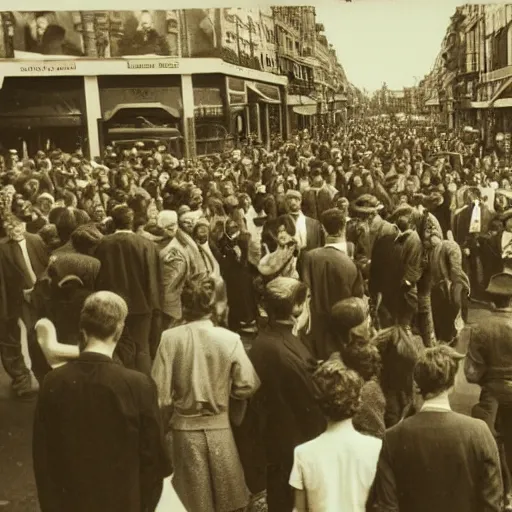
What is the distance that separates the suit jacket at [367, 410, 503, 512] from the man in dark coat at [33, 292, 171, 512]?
0.81 meters

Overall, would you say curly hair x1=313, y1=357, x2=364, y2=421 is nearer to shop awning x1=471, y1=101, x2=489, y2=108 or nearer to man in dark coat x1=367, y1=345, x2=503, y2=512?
man in dark coat x1=367, y1=345, x2=503, y2=512

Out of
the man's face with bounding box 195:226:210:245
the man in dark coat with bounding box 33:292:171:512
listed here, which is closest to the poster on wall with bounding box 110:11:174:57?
the man's face with bounding box 195:226:210:245

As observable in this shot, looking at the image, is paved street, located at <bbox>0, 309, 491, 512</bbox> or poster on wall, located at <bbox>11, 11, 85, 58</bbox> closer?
paved street, located at <bbox>0, 309, 491, 512</bbox>

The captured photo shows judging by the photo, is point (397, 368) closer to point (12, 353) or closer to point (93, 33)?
point (12, 353)

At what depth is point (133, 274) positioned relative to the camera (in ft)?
12.5

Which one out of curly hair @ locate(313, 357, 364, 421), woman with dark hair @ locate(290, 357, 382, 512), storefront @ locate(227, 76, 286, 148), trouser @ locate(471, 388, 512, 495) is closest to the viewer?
curly hair @ locate(313, 357, 364, 421)

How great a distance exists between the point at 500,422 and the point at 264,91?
1.97m

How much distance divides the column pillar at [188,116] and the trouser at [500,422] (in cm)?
189

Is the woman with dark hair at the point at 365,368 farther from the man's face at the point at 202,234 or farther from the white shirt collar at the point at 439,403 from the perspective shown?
the man's face at the point at 202,234

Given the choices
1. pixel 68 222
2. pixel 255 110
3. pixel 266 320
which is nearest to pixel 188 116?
pixel 255 110

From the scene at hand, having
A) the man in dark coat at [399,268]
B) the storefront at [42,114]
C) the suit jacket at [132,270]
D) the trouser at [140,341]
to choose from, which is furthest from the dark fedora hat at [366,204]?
the storefront at [42,114]

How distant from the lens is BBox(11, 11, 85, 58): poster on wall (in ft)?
12.9

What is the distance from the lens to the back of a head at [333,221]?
390 centimetres

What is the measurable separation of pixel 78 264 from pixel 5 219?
0.54 m
